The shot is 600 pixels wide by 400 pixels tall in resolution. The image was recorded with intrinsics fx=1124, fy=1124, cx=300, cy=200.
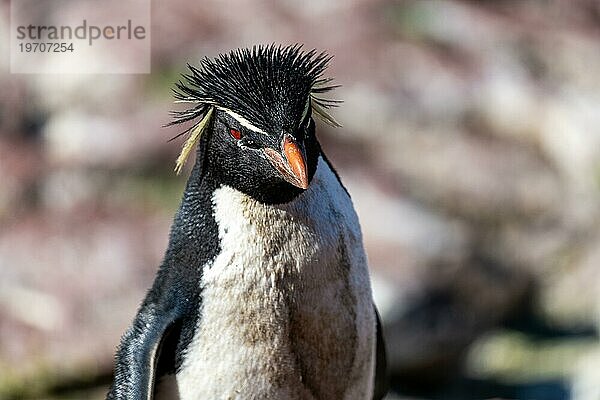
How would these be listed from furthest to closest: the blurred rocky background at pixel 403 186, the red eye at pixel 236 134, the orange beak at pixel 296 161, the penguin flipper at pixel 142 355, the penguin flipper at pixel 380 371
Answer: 1. the blurred rocky background at pixel 403 186
2. the penguin flipper at pixel 380 371
3. the penguin flipper at pixel 142 355
4. the red eye at pixel 236 134
5. the orange beak at pixel 296 161

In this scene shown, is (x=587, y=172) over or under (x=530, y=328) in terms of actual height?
over

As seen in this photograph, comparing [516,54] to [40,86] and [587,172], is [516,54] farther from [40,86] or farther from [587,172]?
[40,86]

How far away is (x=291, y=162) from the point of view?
102 inches

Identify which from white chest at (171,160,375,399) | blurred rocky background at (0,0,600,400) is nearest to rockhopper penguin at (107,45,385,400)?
white chest at (171,160,375,399)

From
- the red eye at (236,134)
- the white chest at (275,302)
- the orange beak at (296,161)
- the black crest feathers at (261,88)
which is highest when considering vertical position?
the black crest feathers at (261,88)

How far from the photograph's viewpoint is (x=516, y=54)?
Result: 25.4 feet

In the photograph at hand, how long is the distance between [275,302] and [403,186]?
380 cm

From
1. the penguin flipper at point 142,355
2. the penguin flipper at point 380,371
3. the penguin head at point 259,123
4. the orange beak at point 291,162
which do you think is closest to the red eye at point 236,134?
the penguin head at point 259,123

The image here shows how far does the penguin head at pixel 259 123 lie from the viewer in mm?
2646

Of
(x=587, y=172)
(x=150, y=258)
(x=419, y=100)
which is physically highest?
(x=419, y=100)

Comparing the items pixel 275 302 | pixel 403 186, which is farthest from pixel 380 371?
pixel 403 186

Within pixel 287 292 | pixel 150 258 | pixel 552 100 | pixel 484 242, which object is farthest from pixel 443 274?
pixel 287 292

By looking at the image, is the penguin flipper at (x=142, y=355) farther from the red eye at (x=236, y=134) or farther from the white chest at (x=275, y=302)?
the red eye at (x=236, y=134)

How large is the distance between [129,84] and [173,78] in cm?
31
